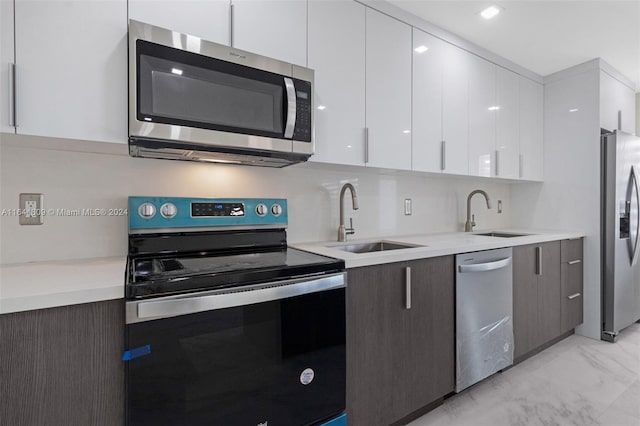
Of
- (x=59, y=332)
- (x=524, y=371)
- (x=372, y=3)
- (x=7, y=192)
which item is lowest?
(x=524, y=371)

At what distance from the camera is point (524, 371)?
218cm

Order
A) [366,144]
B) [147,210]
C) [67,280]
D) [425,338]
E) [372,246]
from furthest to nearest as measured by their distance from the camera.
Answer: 1. [372,246]
2. [366,144]
3. [425,338]
4. [147,210]
5. [67,280]

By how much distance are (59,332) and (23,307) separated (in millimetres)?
109

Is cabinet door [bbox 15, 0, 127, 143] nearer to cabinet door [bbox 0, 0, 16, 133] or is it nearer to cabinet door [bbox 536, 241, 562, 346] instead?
cabinet door [bbox 0, 0, 16, 133]

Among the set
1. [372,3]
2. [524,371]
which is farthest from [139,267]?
[524,371]

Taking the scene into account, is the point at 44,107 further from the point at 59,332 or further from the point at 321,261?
the point at 321,261

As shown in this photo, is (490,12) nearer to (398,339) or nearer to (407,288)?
(407,288)

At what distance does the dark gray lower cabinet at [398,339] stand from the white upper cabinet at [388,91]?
674 millimetres

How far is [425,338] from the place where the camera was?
5.34ft

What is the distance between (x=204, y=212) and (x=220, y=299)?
2.00 ft

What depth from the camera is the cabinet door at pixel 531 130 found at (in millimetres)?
2797

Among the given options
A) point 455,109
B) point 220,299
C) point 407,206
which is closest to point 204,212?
point 220,299

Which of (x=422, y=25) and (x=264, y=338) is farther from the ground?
(x=422, y=25)

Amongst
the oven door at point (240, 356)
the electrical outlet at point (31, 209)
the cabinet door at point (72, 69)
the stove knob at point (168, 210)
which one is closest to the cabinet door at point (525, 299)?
the oven door at point (240, 356)
